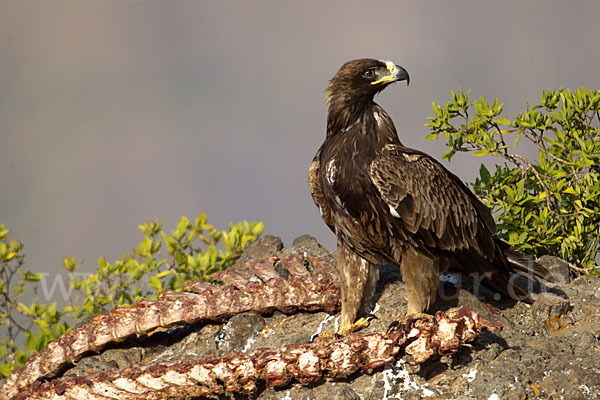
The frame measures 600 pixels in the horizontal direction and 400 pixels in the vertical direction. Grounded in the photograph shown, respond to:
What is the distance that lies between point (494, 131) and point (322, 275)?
2.73 meters

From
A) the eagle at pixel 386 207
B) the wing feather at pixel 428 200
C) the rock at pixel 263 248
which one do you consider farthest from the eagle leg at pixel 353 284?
the rock at pixel 263 248

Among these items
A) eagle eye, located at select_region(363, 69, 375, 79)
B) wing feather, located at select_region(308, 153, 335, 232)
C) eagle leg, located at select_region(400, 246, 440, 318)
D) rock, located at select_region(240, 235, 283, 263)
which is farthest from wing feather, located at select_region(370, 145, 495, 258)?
rock, located at select_region(240, 235, 283, 263)

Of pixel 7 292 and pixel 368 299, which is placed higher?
pixel 7 292

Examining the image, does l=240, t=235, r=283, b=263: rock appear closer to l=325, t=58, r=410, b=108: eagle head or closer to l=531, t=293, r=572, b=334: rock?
l=325, t=58, r=410, b=108: eagle head

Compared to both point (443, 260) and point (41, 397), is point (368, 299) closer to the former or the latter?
point (443, 260)

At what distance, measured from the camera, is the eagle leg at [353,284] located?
6.55 meters

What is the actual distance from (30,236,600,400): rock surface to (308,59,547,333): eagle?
0.97 feet

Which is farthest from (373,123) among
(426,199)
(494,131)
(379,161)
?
(494,131)

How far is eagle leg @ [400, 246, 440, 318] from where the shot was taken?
611cm

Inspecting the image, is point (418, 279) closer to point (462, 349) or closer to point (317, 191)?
point (462, 349)

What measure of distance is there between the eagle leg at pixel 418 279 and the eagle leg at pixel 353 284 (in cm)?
51

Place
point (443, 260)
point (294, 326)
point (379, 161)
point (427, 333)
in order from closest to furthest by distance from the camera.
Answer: point (427, 333) → point (379, 161) → point (443, 260) → point (294, 326)

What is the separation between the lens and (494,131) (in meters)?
8.10

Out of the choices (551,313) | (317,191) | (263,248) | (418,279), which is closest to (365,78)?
(317,191)
